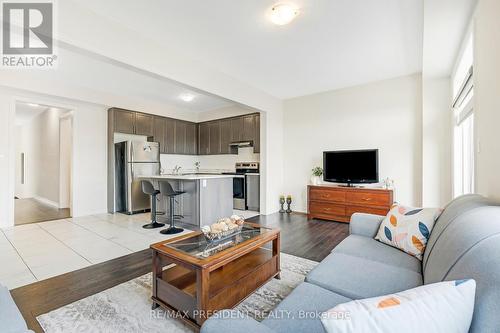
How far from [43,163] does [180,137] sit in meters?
4.33

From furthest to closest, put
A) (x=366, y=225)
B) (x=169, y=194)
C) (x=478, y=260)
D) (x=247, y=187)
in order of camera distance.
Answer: (x=247, y=187) → (x=169, y=194) → (x=366, y=225) → (x=478, y=260)

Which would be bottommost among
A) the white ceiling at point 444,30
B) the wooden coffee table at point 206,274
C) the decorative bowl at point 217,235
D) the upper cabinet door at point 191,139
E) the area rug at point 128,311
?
the area rug at point 128,311

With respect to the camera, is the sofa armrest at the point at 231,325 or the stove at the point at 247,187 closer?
the sofa armrest at the point at 231,325

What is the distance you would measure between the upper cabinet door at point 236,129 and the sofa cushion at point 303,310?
196 inches

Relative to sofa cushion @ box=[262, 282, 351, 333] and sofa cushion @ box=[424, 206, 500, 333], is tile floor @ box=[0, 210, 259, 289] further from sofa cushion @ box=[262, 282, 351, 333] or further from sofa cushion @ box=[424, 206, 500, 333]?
sofa cushion @ box=[424, 206, 500, 333]

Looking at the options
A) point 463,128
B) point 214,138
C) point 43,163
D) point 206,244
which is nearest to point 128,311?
point 206,244

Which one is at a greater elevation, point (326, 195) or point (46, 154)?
point (46, 154)

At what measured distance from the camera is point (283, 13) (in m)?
2.42

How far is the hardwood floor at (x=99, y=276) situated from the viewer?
72.8 inches

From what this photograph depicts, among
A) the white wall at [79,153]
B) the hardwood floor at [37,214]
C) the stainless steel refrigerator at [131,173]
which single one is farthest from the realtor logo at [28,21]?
the hardwood floor at [37,214]

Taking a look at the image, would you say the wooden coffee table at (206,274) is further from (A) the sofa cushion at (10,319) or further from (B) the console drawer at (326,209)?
(B) the console drawer at (326,209)

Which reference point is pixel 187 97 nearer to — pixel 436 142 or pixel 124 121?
pixel 124 121

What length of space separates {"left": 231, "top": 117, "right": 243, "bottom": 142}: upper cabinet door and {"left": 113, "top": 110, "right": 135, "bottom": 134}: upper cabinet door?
243 cm

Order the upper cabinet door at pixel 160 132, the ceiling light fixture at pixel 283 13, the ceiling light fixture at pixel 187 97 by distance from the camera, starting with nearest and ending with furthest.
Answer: the ceiling light fixture at pixel 283 13
the ceiling light fixture at pixel 187 97
the upper cabinet door at pixel 160 132
